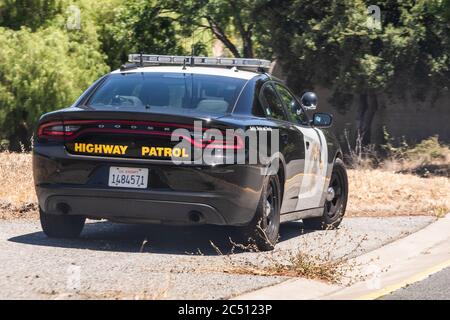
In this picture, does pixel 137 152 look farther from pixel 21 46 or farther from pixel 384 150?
pixel 384 150

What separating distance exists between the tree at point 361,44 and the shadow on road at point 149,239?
39.6 ft

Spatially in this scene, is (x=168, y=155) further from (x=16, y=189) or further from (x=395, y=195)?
(x=395, y=195)

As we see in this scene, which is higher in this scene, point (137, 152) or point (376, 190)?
point (137, 152)

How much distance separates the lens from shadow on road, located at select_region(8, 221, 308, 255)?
911cm

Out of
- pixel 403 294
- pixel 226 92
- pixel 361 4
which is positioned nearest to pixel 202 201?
pixel 226 92

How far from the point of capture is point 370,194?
14.7 metres

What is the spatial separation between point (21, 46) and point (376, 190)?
11.7 m

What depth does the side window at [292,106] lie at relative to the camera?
10476 millimetres

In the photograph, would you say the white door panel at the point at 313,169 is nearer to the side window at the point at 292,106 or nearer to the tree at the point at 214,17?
the side window at the point at 292,106

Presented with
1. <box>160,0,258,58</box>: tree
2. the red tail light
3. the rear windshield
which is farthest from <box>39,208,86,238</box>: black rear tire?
<box>160,0,258,58</box>: tree

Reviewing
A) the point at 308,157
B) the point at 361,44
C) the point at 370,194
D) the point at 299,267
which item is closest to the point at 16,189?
the point at 308,157

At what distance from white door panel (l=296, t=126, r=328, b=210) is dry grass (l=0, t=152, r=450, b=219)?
235cm

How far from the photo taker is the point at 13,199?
39.8 ft

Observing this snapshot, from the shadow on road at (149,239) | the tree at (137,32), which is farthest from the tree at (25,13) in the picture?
the shadow on road at (149,239)
